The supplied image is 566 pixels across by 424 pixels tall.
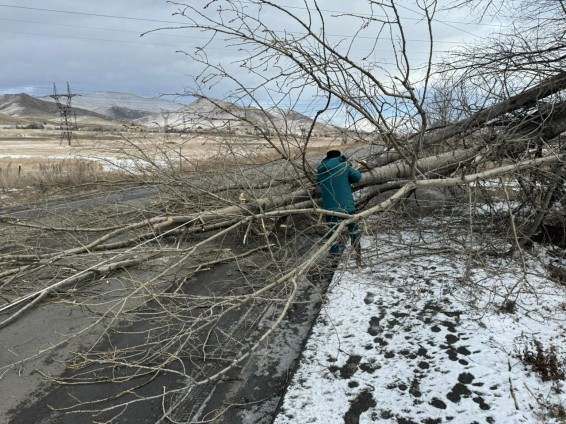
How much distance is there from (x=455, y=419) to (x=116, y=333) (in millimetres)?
3051

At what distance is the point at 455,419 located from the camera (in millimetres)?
2768

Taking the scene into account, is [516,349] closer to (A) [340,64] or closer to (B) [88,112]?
(A) [340,64]

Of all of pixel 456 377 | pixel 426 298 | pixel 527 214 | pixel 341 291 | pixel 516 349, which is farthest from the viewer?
pixel 527 214

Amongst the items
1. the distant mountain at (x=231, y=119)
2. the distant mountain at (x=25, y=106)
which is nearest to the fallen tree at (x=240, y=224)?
the distant mountain at (x=231, y=119)

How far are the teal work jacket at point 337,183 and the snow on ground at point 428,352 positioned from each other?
1.02 m

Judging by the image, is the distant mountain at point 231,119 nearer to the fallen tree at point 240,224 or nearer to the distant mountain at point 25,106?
the fallen tree at point 240,224

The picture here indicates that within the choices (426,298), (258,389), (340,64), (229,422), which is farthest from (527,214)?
(229,422)

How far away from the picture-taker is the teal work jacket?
18.9 ft

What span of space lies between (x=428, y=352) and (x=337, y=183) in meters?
2.75

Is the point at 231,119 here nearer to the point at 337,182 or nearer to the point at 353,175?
the point at 337,182

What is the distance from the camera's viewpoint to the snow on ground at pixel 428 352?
114 inches

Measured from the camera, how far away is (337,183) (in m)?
5.81

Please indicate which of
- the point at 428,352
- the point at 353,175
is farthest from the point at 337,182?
the point at 428,352

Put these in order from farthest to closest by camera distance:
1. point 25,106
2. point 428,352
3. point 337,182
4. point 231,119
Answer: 1. point 25,106
2. point 337,182
3. point 231,119
4. point 428,352
